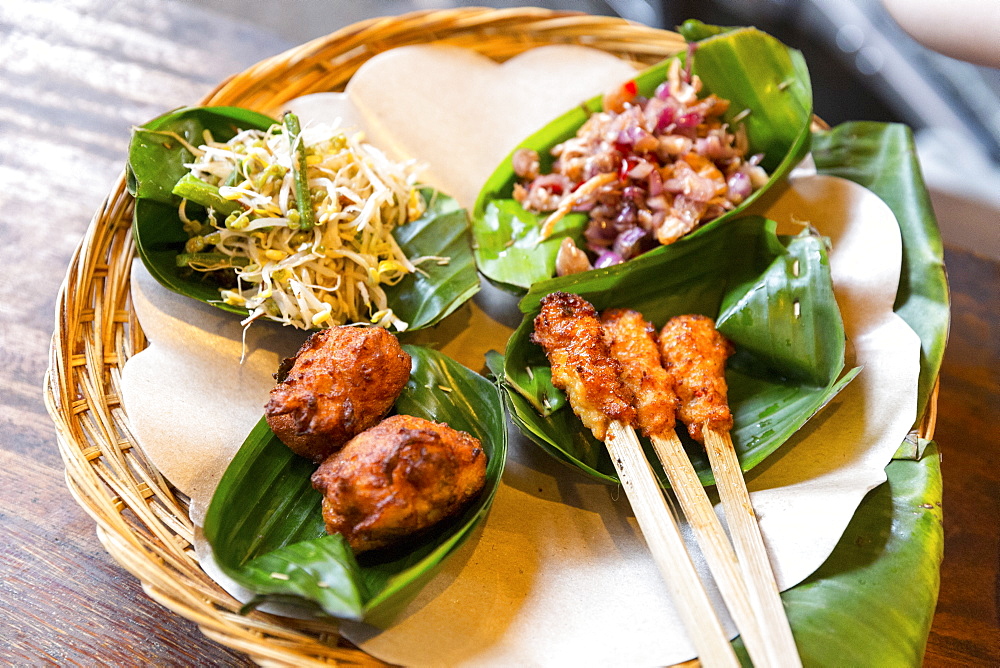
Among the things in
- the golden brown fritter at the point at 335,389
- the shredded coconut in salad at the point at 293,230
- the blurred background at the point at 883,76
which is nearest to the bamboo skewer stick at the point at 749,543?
the golden brown fritter at the point at 335,389

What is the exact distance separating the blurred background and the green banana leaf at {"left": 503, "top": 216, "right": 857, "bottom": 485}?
1.77 meters

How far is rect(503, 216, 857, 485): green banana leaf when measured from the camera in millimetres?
2619

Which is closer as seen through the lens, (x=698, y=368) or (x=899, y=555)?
(x=899, y=555)

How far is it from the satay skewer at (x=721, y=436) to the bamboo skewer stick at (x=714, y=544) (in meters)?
0.03

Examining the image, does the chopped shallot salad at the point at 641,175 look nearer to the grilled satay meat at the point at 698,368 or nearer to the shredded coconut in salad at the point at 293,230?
the grilled satay meat at the point at 698,368

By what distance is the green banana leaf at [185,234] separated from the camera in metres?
2.72

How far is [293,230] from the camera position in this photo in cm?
282

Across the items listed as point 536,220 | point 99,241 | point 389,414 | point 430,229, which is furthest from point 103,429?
point 536,220

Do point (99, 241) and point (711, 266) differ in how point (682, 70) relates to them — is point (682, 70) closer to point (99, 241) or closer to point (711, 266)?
point (711, 266)

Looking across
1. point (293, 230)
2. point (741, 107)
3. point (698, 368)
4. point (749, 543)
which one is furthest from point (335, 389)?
point (741, 107)

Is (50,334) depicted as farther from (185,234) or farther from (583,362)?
(583,362)

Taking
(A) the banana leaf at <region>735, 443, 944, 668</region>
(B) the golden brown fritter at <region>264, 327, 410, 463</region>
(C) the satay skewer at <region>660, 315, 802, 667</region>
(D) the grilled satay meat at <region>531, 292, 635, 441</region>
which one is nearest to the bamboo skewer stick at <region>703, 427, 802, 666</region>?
(C) the satay skewer at <region>660, 315, 802, 667</region>

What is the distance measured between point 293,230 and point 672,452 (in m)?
1.78

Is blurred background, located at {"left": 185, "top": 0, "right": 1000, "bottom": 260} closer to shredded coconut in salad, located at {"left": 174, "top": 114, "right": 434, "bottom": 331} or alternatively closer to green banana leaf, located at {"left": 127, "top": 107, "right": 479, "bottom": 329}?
green banana leaf, located at {"left": 127, "top": 107, "right": 479, "bottom": 329}
